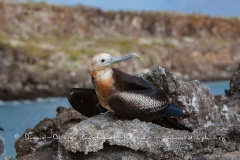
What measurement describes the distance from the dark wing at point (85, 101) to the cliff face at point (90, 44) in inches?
1830

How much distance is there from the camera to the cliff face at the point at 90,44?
59562 millimetres

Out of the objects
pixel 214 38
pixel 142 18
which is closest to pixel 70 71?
pixel 142 18

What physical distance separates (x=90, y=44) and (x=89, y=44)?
0.23 metres

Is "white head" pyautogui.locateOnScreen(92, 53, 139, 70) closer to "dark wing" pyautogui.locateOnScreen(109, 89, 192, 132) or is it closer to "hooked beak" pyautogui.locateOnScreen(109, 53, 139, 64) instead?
"hooked beak" pyautogui.locateOnScreen(109, 53, 139, 64)

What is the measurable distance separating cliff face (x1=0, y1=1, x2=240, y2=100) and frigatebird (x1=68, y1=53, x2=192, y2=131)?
47193 mm

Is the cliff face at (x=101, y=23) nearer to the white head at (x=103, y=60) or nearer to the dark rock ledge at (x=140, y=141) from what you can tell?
the white head at (x=103, y=60)

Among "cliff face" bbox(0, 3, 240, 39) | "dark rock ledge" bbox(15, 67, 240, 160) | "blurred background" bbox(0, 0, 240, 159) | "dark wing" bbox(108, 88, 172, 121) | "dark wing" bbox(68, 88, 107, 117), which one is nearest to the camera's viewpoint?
"dark rock ledge" bbox(15, 67, 240, 160)

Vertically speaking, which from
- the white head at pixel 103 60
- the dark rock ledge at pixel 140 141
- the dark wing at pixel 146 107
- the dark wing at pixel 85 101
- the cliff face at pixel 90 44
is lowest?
the dark rock ledge at pixel 140 141

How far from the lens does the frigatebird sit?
6234mm

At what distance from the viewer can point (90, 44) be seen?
269 ft

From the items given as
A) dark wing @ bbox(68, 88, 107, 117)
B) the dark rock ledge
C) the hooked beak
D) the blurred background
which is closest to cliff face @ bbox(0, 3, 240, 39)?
the blurred background

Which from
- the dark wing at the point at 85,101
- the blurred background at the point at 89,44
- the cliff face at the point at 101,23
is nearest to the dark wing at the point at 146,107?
the dark wing at the point at 85,101

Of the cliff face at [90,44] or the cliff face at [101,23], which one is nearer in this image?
the cliff face at [90,44]

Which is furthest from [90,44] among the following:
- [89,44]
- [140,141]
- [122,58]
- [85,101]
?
[140,141]
